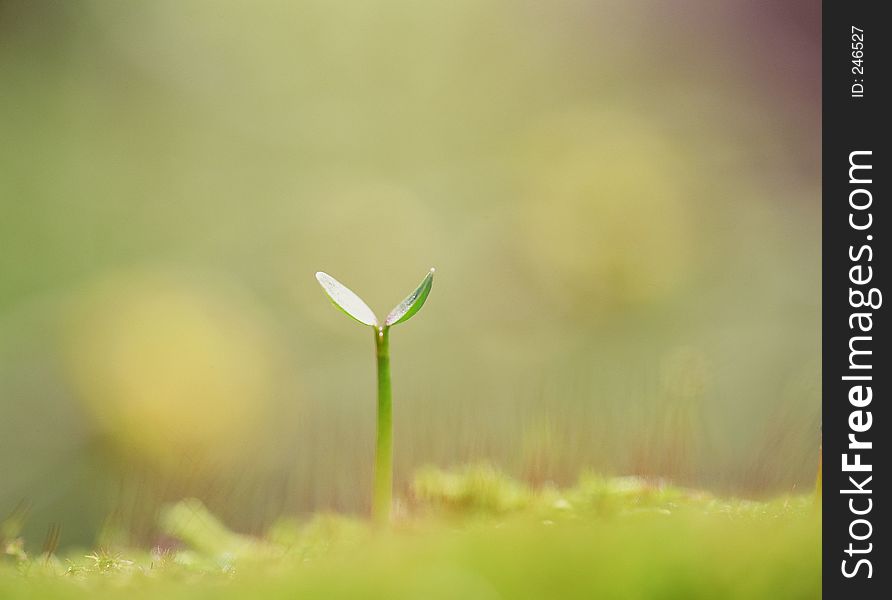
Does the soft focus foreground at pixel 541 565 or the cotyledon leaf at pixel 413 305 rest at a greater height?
the cotyledon leaf at pixel 413 305

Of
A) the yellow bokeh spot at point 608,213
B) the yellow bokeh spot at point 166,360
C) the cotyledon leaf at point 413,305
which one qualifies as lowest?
the yellow bokeh spot at point 166,360

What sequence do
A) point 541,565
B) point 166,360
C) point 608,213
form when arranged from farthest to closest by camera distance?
point 608,213 < point 166,360 < point 541,565

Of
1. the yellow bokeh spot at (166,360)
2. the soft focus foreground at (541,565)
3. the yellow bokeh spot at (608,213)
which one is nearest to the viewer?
the soft focus foreground at (541,565)

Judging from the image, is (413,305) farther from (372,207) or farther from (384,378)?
(372,207)

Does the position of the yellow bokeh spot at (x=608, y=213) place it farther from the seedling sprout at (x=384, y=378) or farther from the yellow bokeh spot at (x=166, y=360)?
the seedling sprout at (x=384, y=378)

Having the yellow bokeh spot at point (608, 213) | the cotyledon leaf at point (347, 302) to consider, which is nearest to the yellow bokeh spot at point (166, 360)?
the yellow bokeh spot at point (608, 213)
